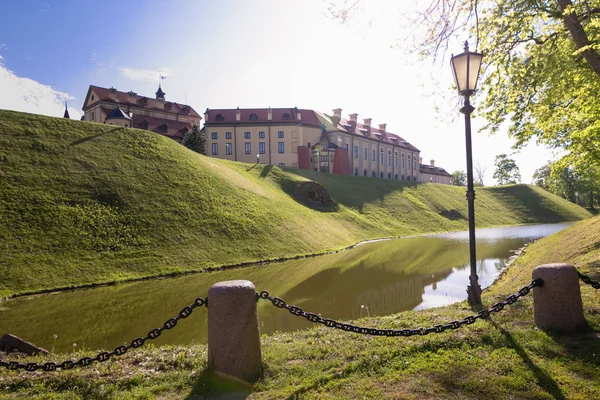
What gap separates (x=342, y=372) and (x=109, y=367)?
12.3 ft

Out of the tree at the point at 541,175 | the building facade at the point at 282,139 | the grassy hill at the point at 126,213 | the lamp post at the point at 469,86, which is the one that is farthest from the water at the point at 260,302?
the tree at the point at 541,175

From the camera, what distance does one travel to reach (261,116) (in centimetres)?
7044

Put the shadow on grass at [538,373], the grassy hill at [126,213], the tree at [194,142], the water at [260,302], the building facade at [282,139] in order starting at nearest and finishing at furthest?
1. the shadow on grass at [538,373]
2. the water at [260,302]
3. the grassy hill at [126,213]
4. the tree at [194,142]
5. the building facade at [282,139]

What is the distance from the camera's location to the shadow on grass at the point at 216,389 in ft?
14.9

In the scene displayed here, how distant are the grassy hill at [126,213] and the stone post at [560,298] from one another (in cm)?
1887

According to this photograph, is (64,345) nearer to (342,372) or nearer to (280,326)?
(280,326)

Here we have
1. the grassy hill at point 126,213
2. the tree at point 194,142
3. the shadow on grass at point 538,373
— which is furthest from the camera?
the tree at point 194,142

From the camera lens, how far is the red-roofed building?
63719mm

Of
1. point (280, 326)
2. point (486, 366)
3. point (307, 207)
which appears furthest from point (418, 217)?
point (486, 366)

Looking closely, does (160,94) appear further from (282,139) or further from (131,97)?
(282,139)

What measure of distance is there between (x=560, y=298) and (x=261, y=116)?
67895 millimetres

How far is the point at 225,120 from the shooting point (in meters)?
68.6

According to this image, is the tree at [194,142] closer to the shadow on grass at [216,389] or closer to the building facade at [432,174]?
the shadow on grass at [216,389]

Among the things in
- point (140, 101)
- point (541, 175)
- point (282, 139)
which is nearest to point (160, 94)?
point (140, 101)
